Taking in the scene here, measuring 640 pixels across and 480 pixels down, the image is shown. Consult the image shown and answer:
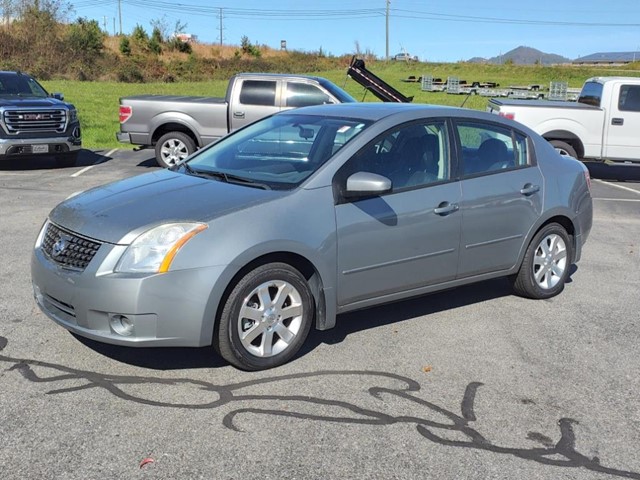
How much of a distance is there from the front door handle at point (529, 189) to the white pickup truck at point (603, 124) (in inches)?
321

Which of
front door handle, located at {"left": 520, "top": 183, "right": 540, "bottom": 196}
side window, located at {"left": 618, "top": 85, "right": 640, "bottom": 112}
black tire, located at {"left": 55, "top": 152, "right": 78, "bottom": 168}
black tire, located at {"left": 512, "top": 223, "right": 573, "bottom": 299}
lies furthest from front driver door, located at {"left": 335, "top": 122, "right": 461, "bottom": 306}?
black tire, located at {"left": 55, "top": 152, "right": 78, "bottom": 168}

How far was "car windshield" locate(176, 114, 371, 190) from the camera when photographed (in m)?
4.76

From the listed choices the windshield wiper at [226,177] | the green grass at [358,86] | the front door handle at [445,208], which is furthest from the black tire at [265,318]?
the green grass at [358,86]

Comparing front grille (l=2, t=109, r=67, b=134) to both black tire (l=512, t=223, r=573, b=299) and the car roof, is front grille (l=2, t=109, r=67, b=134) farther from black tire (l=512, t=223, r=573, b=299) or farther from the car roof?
black tire (l=512, t=223, r=573, b=299)

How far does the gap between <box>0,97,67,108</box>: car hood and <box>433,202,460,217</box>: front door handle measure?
10757mm

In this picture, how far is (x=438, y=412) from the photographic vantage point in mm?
3854

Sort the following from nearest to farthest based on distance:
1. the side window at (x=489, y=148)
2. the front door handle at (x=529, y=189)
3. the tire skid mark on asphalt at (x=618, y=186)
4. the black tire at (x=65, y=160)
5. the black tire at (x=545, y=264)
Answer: the side window at (x=489, y=148)
the front door handle at (x=529, y=189)
the black tire at (x=545, y=264)
the tire skid mark on asphalt at (x=618, y=186)
the black tire at (x=65, y=160)

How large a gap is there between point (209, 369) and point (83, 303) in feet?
2.83

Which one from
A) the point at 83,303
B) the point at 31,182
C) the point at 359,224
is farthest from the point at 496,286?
the point at 31,182

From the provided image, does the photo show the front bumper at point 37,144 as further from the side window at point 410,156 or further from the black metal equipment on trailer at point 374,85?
the side window at point 410,156

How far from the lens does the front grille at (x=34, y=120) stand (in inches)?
513

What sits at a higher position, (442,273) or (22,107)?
(22,107)

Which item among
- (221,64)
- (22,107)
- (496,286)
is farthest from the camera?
(221,64)

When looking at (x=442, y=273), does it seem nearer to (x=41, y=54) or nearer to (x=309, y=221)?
(x=309, y=221)
